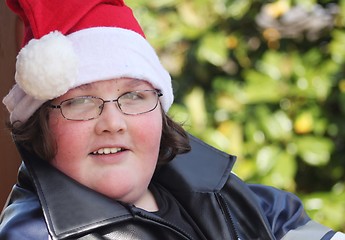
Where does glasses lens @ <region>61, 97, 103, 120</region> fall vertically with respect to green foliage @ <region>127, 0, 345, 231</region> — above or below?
above

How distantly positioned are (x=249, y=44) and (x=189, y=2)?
1.01ft

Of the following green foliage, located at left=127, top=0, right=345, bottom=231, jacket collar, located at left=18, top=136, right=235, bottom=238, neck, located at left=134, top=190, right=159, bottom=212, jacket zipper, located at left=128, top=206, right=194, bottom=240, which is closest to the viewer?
jacket collar, located at left=18, top=136, right=235, bottom=238

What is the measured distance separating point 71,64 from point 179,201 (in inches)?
21.0

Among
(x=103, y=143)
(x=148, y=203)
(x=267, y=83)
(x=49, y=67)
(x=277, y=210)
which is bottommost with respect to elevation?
(x=267, y=83)

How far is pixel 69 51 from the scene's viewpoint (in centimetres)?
194

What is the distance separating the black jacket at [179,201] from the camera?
190 cm

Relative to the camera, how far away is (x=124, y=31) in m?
2.06

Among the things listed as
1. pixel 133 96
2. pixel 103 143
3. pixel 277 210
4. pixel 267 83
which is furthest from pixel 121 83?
pixel 267 83

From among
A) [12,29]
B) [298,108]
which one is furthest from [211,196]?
[298,108]

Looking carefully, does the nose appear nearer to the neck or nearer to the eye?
the eye

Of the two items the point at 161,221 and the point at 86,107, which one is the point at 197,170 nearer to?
the point at 161,221

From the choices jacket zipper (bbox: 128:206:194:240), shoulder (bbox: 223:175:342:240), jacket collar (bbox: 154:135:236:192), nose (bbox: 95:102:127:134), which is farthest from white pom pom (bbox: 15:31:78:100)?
shoulder (bbox: 223:175:342:240)

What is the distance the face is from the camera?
77.5 inches

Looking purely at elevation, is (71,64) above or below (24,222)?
above
